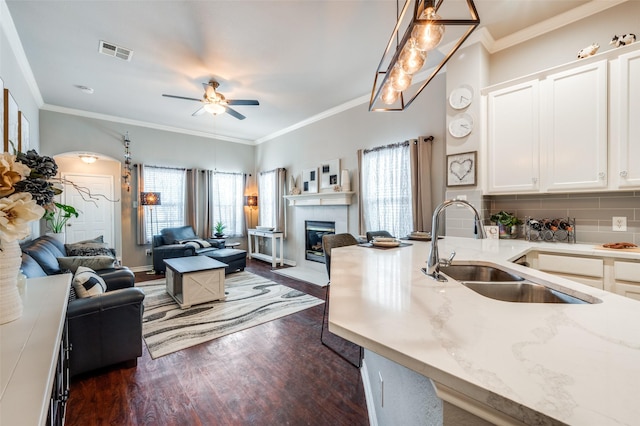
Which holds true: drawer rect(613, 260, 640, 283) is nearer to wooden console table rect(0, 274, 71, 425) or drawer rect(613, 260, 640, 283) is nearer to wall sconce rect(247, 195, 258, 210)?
wooden console table rect(0, 274, 71, 425)

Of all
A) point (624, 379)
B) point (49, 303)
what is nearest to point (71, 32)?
point (49, 303)

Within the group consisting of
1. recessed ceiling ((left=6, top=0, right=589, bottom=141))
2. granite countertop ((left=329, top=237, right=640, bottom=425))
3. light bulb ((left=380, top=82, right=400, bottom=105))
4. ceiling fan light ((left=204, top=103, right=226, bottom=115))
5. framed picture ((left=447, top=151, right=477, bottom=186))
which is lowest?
granite countertop ((left=329, top=237, right=640, bottom=425))

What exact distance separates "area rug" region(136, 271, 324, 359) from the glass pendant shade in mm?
2667

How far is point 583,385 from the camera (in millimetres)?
473

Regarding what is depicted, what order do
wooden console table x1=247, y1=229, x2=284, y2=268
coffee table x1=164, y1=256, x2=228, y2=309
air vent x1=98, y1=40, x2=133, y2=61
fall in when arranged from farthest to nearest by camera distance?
wooden console table x1=247, y1=229, x2=284, y2=268 → coffee table x1=164, y1=256, x2=228, y2=309 → air vent x1=98, y1=40, x2=133, y2=61

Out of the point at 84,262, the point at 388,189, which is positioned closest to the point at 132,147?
the point at 84,262

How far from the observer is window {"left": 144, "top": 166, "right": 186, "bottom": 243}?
18.5ft

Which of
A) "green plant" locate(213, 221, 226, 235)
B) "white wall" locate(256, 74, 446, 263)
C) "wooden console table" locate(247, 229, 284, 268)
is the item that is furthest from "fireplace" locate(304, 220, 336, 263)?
Result: "green plant" locate(213, 221, 226, 235)

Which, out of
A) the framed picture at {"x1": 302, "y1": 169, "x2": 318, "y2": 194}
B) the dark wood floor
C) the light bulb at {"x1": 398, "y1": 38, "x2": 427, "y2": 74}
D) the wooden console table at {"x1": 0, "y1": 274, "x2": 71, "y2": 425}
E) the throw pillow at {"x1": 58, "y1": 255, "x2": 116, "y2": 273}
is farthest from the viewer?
the framed picture at {"x1": 302, "y1": 169, "x2": 318, "y2": 194}

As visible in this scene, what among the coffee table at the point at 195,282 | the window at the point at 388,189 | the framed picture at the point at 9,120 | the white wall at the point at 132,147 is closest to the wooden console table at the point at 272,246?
the white wall at the point at 132,147

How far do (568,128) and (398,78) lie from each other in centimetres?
201

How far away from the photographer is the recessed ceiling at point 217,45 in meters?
2.47

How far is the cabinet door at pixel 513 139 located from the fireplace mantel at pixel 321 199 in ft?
7.15

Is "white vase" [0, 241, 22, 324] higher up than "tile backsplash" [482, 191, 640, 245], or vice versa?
"tile backsplash" [482, 191, 640, 245]
